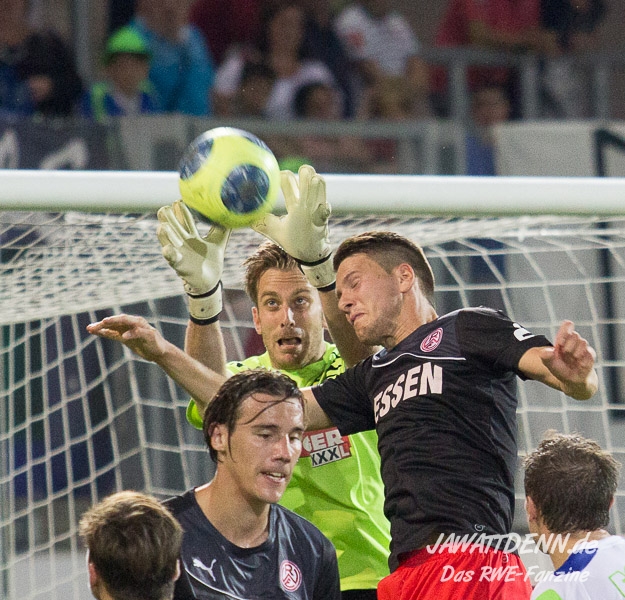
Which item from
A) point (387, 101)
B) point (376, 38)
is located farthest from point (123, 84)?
point (376, 38)

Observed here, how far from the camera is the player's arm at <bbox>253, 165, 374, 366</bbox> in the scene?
120 inches

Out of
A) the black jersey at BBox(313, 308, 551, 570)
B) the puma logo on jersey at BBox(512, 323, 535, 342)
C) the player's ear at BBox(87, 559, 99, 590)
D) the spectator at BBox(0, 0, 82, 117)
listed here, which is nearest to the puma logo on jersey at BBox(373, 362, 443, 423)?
the black jersey at BBox(313, 308, 551, 570)

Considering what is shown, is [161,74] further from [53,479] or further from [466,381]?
[466,381]

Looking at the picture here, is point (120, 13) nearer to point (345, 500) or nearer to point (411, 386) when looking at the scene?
point (345, 500)

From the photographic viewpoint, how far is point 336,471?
11.5ft

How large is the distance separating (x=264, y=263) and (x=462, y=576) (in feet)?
4.19

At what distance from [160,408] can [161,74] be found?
110 inches

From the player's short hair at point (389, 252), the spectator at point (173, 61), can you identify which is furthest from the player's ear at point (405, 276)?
the spectator at point (173, 61)

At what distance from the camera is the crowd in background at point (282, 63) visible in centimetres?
670

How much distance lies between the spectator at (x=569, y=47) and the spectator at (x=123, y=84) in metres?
2.70

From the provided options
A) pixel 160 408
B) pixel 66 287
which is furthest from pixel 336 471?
pixel 160 408

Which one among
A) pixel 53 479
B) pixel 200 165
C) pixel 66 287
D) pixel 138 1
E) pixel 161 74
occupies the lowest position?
pixel 53 479

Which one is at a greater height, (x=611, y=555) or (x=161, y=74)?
(x=161, y=74)

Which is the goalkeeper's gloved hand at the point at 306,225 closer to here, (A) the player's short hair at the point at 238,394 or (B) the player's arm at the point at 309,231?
(B) the player's arm at the point at 309,231
